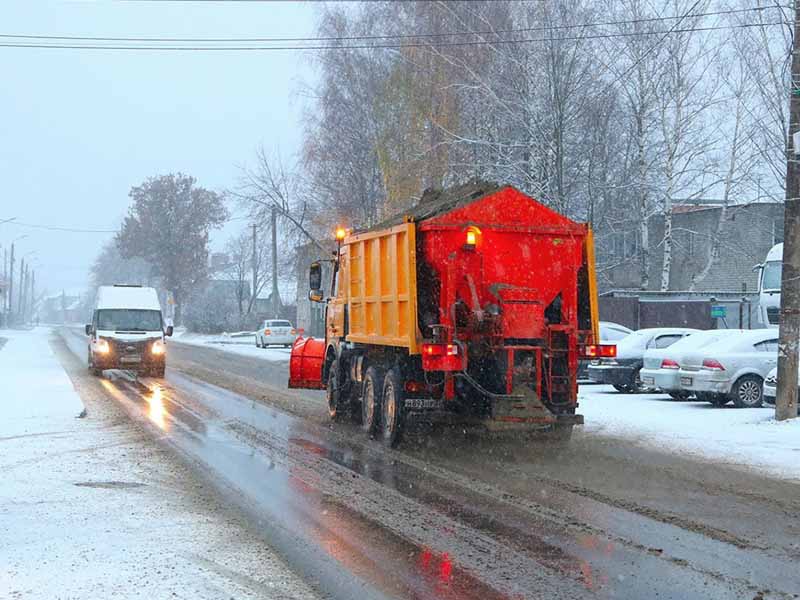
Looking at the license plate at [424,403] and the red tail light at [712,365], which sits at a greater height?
the red tail light at [712,365]

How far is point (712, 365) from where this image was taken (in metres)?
18.5

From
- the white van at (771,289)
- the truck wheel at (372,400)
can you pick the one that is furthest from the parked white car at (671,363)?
the white van at (771,289)

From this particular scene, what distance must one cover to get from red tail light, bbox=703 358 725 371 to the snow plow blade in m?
6.96

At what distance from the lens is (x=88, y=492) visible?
31.9 ft

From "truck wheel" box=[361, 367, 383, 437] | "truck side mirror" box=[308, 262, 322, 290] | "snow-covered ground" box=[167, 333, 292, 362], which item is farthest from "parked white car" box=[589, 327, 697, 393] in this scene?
"truck wheel" box=[361, 367, 383, 437]

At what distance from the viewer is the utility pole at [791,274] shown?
15289 mm

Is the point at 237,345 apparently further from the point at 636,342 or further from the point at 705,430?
the point at 705,430

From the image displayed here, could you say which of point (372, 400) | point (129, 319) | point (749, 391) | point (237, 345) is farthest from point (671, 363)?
point (237, 345)

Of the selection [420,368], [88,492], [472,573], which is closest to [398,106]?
[420,368]

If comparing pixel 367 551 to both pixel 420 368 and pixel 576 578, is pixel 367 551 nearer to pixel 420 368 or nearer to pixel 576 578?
pixel 576 578

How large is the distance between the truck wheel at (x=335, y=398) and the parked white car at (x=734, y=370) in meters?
6.62

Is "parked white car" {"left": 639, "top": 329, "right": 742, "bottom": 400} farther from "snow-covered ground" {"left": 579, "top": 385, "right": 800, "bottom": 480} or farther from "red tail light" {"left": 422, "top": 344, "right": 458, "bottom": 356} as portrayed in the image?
"red tail light" {"left": 422, "top": 344, "right": 458, "bottom": 356}

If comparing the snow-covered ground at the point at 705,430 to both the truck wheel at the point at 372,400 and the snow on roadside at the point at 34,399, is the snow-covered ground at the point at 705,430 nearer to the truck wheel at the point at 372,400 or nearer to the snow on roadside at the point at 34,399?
the truck wheel at the point at 372,400

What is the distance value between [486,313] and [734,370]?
24.8 ft
